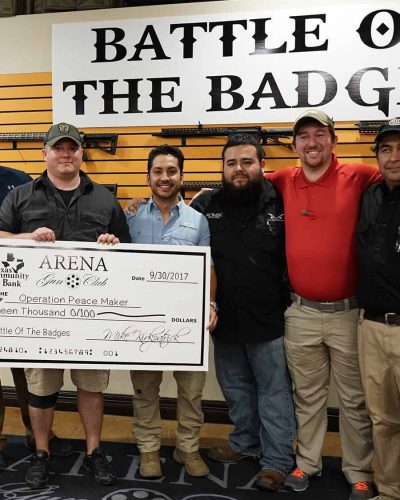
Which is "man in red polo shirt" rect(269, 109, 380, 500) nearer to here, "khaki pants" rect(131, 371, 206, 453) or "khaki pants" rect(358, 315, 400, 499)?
"khaki pants" rect(358, 315, 400, 499)

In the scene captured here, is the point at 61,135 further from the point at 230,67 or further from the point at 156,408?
the point at 156,408

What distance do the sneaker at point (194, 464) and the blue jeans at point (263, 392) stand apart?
0.32 meters

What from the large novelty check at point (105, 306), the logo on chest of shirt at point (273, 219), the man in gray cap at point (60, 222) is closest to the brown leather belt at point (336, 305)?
the logo on chest of shirt at point (273, 219)

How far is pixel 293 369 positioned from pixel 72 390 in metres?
2.12

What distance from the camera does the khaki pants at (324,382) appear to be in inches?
100

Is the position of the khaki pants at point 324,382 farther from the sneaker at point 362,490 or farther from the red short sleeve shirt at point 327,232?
the red short sleeve shirt at point 327,232

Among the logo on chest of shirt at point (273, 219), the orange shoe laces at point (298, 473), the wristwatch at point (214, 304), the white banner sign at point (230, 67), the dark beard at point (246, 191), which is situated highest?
the white banner sign at point (230, 67)

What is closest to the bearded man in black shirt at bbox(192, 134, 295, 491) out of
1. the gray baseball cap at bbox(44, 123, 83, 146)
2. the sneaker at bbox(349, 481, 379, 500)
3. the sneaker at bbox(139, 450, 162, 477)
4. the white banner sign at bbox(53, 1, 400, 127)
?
the sneaker at bbox(349, 481, 379, 500)

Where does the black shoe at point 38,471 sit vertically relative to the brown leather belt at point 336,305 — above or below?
below

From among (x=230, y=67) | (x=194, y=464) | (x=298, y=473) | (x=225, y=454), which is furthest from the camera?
(x=230, y=67)

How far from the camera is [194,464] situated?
2.79 meters

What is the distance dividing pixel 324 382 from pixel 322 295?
0.52 meters

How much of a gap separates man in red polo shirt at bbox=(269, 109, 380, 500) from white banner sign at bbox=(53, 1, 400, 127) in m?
0.99

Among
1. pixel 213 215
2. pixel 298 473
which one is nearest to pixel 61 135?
pixel 213 215
